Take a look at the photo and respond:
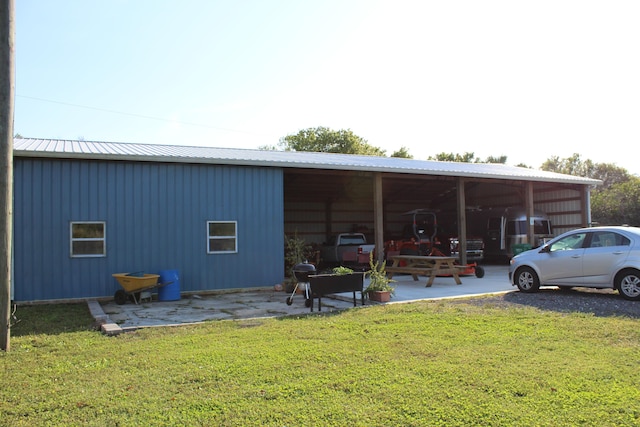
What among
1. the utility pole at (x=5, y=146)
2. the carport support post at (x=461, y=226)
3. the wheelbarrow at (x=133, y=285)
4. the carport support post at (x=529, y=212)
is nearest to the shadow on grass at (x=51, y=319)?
the wheelbarrow at (x=133, y=285)

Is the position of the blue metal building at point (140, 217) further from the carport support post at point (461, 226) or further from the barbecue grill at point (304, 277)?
the barbecue grill at point (304, 277)

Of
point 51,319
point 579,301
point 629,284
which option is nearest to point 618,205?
point 629,284

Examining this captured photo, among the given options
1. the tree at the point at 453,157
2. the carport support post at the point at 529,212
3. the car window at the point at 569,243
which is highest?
the tree at the point at 453,157

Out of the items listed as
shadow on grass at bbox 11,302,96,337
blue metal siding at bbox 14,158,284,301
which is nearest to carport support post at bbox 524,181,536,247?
blue metal siding at bbox 14,158,284,301

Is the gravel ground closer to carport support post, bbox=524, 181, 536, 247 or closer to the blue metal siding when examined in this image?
the blue metal siding

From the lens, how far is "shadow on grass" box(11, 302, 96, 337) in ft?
25.7

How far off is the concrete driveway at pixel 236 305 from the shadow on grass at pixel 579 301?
122cm

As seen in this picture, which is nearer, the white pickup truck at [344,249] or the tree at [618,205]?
the white pickup truck at [344,249]

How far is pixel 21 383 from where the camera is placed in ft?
16.1

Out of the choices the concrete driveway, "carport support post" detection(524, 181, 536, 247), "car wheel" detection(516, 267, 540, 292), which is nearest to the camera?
the concrete driveway

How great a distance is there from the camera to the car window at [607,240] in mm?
9758

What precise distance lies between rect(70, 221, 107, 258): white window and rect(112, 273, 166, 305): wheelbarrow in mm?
1112

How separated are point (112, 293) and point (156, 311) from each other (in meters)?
2.56

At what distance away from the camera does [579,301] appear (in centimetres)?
960
